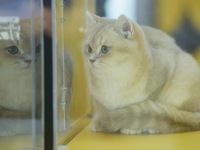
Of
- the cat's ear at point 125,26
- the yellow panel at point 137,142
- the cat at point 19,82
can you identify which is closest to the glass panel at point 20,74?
the cat at point 19,82

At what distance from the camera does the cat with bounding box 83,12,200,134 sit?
155 cm

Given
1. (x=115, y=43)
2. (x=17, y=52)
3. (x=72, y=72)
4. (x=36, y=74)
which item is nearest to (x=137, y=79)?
(x=115, y=43)

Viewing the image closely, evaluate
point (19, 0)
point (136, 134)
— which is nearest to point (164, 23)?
point (136, 134)

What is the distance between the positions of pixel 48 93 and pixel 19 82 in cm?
22

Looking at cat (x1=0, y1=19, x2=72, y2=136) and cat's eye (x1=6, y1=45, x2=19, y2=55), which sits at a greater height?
cat's eye (x1=6, y1=45, x2=19, y2=55)

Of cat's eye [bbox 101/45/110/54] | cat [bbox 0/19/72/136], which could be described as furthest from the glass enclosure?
cat's eye [bbox 101/45/110/54]

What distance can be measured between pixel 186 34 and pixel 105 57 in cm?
36

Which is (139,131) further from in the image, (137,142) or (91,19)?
(91,19)

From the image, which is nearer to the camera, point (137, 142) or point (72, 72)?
point (137, 142)

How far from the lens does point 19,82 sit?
164 cm

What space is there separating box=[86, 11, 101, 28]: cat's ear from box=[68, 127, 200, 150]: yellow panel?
480 millimetres

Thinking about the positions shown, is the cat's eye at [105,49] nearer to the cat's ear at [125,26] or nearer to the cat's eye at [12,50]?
the cat's ear at [125,26]

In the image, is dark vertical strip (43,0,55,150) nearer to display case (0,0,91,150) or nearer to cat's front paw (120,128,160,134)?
display case (0,0,91,150)

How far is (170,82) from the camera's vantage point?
1.58 metres
